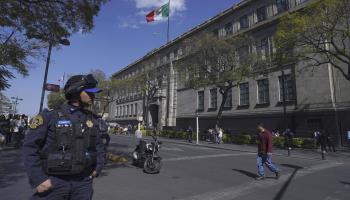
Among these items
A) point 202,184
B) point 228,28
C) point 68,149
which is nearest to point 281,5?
point 228,28

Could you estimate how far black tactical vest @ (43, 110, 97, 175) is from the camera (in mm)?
2994

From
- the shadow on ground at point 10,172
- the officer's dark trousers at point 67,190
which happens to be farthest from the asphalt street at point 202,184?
the officer's dark trousers at point 67,190

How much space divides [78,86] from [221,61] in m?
29.6

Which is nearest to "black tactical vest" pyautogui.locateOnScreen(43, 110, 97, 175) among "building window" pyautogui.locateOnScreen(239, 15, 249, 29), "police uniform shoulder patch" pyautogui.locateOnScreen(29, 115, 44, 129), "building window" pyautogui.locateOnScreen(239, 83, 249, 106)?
"police uniform shoulder patch" pyautogui.locateOnScreen(29, 115, 44, 129)

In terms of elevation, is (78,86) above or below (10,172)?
above

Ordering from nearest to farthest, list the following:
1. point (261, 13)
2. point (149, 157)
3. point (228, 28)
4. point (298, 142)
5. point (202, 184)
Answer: point (202, 184)
point (149, 157)
point (298, 142)
point (261, 13)
point (228, 28)

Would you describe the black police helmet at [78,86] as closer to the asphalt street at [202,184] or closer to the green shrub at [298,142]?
the asphalt street at [202,184]

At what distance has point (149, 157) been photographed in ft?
38.2

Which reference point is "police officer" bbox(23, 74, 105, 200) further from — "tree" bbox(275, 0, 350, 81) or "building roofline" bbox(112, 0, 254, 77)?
"building roofline" bbox(112, 0, 254, 77)

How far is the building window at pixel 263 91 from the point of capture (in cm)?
3473

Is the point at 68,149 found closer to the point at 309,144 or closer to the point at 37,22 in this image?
the point at 37,22

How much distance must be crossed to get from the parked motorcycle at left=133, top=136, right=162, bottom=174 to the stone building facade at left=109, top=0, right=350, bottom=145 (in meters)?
16.4

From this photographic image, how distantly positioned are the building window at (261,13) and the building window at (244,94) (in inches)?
304

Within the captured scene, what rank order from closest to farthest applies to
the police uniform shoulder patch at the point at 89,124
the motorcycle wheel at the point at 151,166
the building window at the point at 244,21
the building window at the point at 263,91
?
1. the police uniform shoulder patch at the point at 89,124
2. the motorcycle wheel at the point at 151,166
3. the building window at the point at 263,91
4. the building window at the point at 244,21
